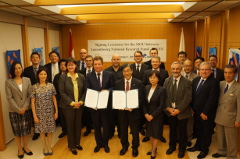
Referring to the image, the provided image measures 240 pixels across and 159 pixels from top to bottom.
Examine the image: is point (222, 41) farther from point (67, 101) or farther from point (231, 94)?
point (67, 101)

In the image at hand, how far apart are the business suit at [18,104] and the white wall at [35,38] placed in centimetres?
191

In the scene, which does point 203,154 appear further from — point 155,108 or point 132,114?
point 132,114

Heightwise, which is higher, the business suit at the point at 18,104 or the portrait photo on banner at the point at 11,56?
the portrait photo on banner at the point at 11,56

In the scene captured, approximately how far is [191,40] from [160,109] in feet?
15.0

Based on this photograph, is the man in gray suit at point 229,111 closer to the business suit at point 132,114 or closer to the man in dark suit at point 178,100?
the man in dark suit at point 178,100

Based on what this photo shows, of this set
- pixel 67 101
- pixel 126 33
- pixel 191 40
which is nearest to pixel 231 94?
pixel 67 101

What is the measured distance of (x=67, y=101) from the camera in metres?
3.64

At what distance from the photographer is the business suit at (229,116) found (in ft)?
10.9

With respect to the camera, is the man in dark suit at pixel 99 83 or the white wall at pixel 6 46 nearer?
the man in dark suit at pixel 99 83

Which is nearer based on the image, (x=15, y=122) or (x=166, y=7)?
(x=15, y=122)

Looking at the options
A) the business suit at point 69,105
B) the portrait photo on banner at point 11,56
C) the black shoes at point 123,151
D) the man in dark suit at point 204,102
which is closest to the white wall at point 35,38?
the portrait photo on banner at point 11,56

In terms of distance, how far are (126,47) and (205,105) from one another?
435 cm

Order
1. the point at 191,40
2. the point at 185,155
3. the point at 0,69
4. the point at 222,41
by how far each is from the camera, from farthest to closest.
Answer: the point at 191,40 → the point at 222,41 → the point at 0,69 → the point at 185,155

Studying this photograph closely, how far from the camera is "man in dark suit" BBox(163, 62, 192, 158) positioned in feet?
11.5
